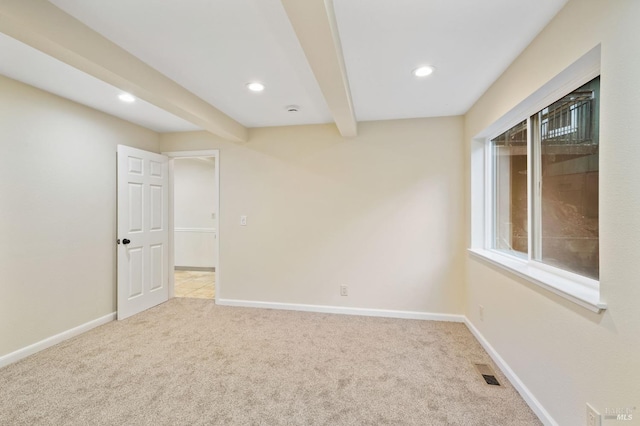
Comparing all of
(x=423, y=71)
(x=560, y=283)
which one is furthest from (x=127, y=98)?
(x=560, y=283)

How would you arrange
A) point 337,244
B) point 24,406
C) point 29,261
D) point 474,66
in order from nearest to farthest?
point 24,406
point 474,66
point 29,261
point 337,244

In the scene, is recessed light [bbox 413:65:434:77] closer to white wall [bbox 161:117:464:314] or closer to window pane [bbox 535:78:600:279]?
Result: window pane [bbox 535:78:600:279]

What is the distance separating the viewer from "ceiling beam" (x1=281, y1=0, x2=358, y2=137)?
3.98ft

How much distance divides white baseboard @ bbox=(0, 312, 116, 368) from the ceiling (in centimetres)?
224

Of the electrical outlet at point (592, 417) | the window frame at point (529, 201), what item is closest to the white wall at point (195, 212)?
the window frame at point (529, 201)

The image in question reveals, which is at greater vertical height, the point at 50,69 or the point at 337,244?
the point at 50,69

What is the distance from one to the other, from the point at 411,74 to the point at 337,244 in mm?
1967

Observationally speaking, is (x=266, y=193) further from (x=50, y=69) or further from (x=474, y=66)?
(x=474, y=66)

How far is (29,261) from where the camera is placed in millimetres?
2377

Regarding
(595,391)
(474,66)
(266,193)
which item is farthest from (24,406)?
(474,66)

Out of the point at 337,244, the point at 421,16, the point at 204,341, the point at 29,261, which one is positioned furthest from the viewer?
the point at 337,244

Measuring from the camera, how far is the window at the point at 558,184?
4.94ft

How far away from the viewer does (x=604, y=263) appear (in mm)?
1223

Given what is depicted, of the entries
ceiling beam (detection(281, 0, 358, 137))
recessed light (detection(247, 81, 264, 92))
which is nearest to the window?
ceiling beam (detection(281, 0, 358, 137))
